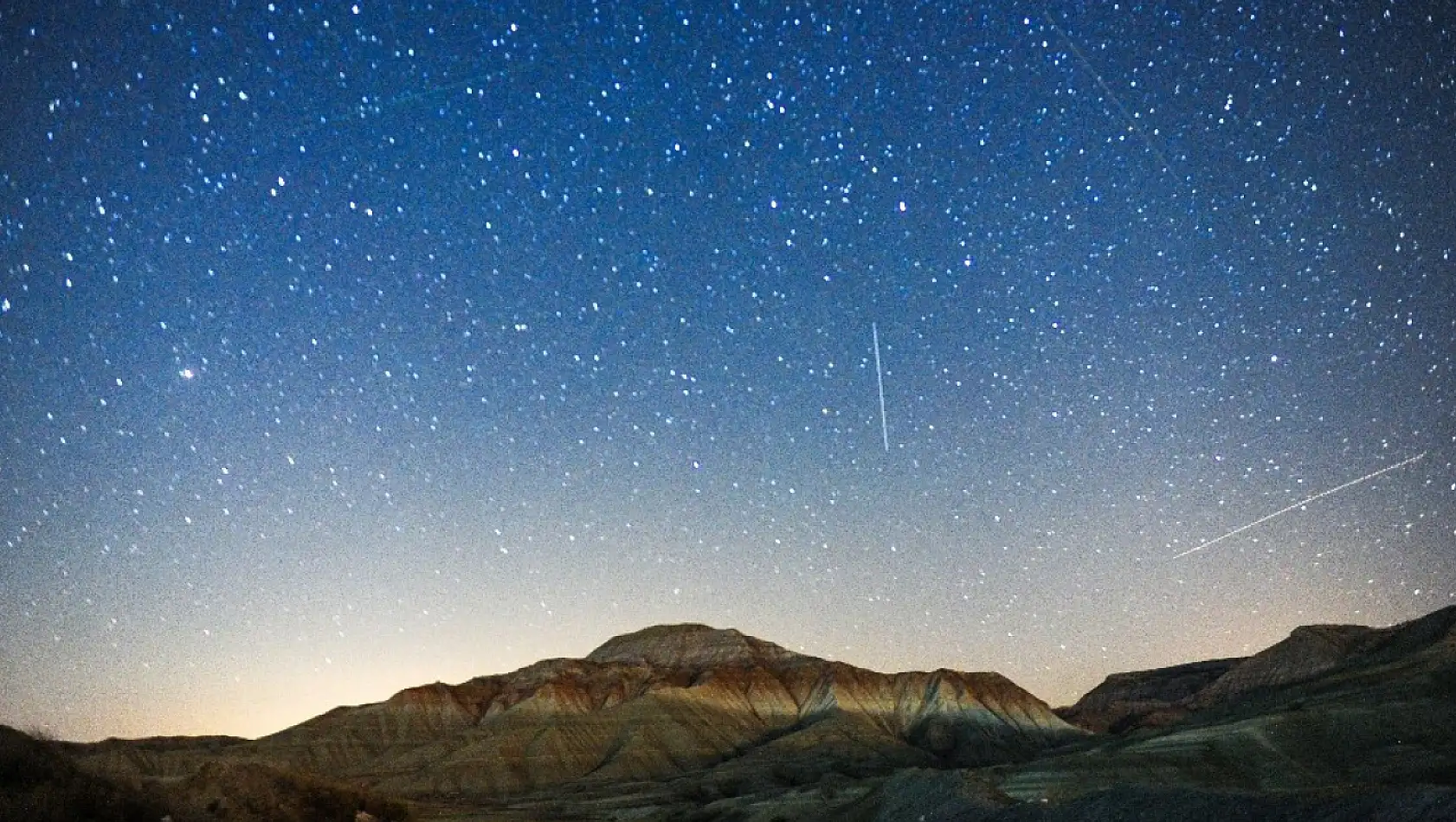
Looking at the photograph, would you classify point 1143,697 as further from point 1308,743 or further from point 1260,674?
point 1308,743

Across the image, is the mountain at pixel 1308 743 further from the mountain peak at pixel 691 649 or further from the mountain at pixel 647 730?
the mountain peak at pixel 691 649

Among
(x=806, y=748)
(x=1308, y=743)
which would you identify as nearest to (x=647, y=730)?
(x=806, y=748)

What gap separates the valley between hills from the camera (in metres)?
23.7

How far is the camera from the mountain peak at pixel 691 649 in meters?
151

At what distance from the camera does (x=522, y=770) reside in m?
98.4

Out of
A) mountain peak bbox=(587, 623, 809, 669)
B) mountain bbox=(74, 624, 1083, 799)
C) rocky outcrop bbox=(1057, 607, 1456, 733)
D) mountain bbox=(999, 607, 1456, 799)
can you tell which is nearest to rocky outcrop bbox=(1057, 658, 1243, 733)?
rocky outcrop bbox=(1057, 607, 1456, 733)

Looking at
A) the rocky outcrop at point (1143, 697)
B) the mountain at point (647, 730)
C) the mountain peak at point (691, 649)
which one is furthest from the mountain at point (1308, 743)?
the mountain peak at point (691, 649)

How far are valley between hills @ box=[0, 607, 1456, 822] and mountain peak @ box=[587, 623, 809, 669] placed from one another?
2.17 ft

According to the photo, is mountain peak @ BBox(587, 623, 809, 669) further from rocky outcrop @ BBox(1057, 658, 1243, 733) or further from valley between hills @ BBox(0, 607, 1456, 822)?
rocky outcrop @ BBox(1057, 658, 1243, 733)

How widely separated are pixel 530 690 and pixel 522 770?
27635 millimetres

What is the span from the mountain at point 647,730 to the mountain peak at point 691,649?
7260mm

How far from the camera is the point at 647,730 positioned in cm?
10850

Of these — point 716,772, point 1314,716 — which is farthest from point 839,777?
point 1314,716

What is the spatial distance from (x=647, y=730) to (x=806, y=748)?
65.9 feet
